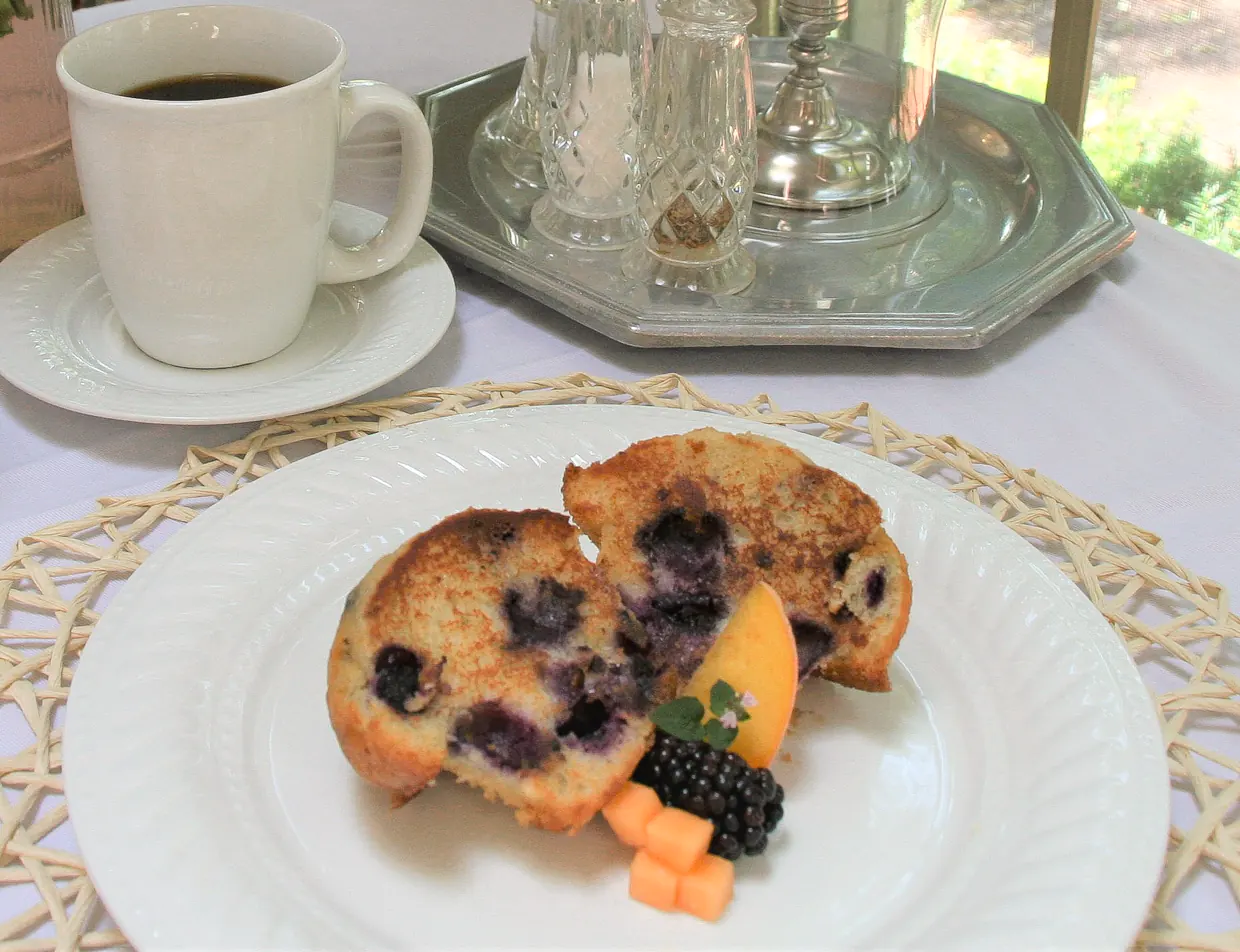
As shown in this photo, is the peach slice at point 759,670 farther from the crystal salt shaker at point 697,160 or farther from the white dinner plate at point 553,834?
the crystal salt shaker at point 697,160

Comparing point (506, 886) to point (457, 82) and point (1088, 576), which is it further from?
point (457, 82)

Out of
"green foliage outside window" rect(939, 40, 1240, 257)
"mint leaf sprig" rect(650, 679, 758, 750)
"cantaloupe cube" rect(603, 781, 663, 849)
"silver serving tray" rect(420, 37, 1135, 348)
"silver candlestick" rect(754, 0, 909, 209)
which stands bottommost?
"green foliage outside window" rect(939, 40, 1240, 257)

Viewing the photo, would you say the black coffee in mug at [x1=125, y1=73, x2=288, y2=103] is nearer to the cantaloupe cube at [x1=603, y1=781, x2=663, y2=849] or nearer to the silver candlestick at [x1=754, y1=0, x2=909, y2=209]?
the silver candlestick at [x1=754, y1=0, x2=909, y2=209]

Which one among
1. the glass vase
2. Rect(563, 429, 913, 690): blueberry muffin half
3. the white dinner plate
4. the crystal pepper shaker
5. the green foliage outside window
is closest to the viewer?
the white dinner plate

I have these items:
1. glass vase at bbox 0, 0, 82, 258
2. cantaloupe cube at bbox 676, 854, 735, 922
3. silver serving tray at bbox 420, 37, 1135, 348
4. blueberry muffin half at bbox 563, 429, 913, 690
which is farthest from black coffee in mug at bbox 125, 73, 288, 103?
cantaloupe cube at bbox 676, 854, 735, 922

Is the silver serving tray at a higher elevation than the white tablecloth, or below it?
higher

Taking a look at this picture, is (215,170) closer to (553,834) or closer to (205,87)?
(205,87)

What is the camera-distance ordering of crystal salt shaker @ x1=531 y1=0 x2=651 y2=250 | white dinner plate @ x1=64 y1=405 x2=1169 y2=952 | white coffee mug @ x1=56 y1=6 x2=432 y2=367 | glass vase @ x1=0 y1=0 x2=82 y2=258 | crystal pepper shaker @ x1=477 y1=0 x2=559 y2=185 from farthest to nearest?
crystal pepper shaker @ x1=477 y1=0 x2=559 y2=185
crystal salt shaker @ x1=531 y1=0 x2=651 y2=250
glass vase @ x1=0 y1=0 x2=82 y2=258
white coffee mug @ x1=56 y1=6 x2=432 y2=367
white dinner plate @ x1=64 y1=405 x2=1169 y2=952

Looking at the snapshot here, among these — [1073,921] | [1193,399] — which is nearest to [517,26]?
[1193,399]

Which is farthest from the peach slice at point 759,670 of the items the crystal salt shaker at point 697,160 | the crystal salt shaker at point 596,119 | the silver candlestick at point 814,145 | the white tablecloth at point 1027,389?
the silver candlestick at point 814,145
